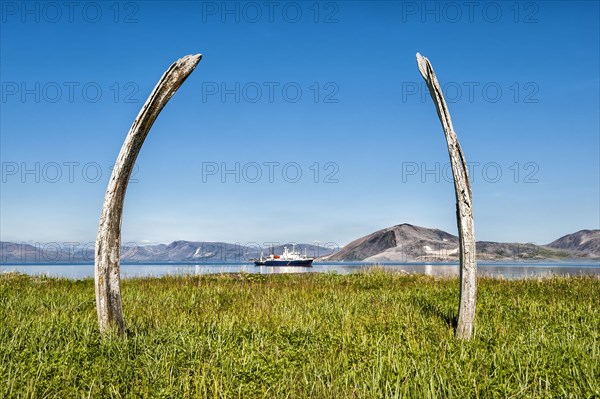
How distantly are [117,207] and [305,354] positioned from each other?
425cm

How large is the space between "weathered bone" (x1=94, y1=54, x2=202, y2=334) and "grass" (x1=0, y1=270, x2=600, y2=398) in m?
0.64

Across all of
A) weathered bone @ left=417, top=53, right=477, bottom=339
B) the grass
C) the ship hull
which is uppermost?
weathered bone @ left=417, top=53, right=477, bottom=339

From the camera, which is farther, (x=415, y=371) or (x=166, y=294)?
(x=166, y=294)

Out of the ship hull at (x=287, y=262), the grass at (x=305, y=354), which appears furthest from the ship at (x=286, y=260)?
the grass at (x=305, y=354)

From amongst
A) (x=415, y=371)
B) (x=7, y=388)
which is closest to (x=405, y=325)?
(x=415, y=371)

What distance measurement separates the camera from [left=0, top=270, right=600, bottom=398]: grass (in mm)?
5551

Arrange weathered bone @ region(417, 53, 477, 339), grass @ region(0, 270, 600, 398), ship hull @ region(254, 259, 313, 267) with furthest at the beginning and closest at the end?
1. ship hull @ region(254, 259, 313, 267)
2. weathered bone @ region(417, 53, 477, 339)
3. grass @ region(0, 270, 600, 398)

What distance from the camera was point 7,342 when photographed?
7508 millimetres

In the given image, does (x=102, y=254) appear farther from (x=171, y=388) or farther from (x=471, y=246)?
(x=471, y=246)

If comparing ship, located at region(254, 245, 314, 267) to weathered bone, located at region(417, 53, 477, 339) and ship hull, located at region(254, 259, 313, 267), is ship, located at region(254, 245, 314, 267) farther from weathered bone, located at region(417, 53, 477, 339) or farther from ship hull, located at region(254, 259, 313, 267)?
weathered bone, located at region(417, 53, 477, 339)

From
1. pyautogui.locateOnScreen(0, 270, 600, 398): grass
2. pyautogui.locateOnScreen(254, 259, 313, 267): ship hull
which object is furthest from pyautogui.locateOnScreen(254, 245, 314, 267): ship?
pyautogui.locateOnScreen(0, 270, 600, 398): grass

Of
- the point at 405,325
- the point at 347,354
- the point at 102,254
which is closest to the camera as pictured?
the point at 347,354

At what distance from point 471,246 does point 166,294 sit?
918 centimetres

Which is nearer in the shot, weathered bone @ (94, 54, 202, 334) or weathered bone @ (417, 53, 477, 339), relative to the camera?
weathered bone @ (94, 54, 202, 334)
